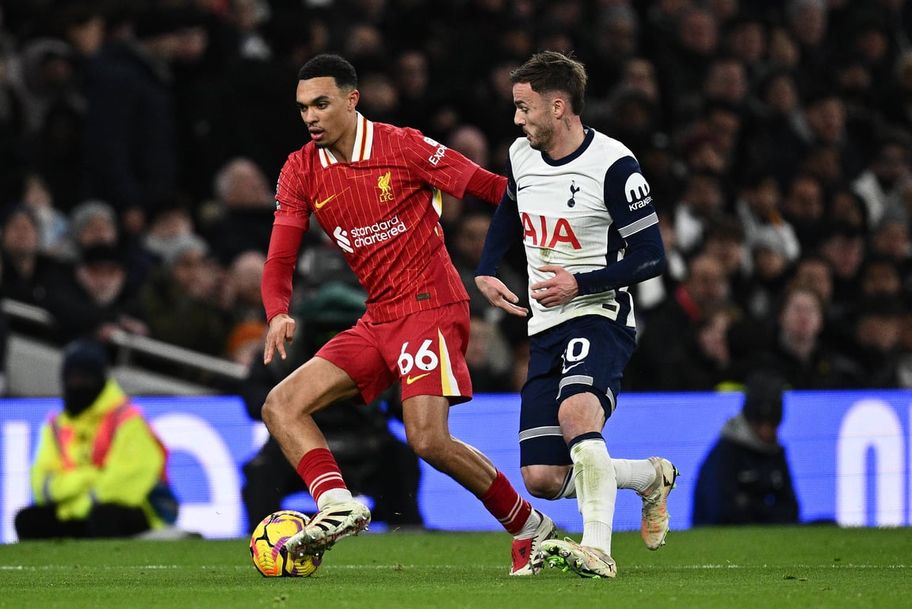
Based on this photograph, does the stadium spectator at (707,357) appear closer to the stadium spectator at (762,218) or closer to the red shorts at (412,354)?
the stadium spectator at (762,218)

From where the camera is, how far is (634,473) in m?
7.83

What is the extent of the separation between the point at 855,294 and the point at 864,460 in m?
3.89

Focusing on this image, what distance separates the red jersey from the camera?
26.1ft

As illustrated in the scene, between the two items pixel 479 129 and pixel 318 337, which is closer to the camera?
pixel 318 337

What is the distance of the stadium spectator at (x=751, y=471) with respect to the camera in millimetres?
11539

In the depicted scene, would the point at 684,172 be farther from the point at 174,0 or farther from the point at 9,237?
the point at 9,237

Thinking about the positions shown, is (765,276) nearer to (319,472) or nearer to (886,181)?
(886,181)

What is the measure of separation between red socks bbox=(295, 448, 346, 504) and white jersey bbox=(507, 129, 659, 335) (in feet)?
3.70

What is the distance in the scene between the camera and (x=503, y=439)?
11.7 meters

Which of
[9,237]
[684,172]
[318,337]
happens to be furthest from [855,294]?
[9,237]

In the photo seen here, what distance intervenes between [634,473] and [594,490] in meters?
0.61

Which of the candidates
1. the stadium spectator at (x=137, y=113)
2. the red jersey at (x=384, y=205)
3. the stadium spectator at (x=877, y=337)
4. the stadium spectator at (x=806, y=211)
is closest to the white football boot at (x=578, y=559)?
the red jersey at (x=384, y=205)

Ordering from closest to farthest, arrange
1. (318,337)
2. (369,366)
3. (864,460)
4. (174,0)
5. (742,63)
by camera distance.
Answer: (369,366) → (318,337) → (864,460) → (174,0) → (742,63)

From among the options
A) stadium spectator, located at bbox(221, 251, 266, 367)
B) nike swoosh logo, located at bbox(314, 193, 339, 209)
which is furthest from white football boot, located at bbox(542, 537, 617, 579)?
stadium spectator, located at bbox(221, 251, 266, 367)
